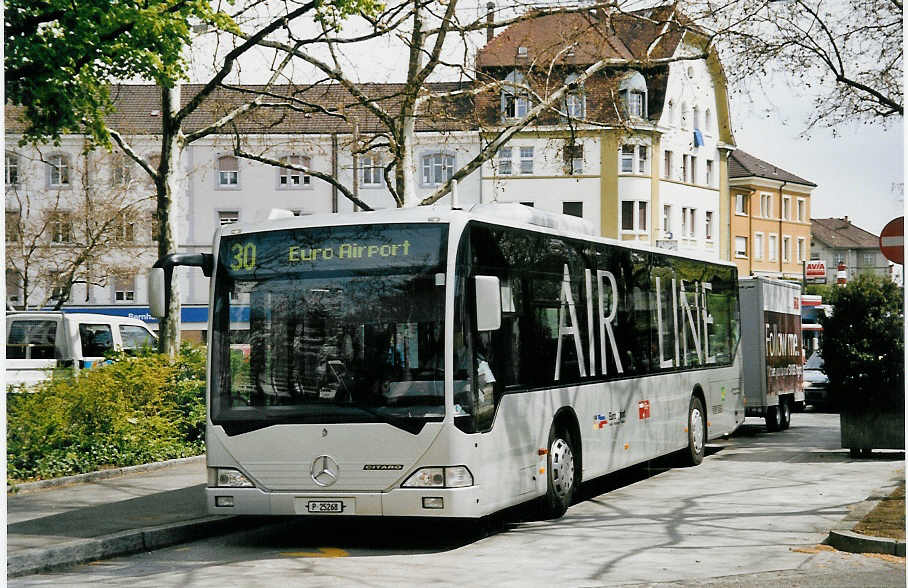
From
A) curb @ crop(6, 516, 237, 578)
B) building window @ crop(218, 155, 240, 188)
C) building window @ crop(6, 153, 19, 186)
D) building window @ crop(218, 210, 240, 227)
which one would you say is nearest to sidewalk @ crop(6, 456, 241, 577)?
curb @ crop(6, 516, 237, 578)

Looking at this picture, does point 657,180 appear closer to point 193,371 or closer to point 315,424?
point 193,371

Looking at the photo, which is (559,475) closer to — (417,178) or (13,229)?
(13,229)

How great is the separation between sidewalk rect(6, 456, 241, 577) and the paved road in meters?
0.19

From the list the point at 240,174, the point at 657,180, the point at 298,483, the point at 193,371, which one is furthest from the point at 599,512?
the point at 657,180

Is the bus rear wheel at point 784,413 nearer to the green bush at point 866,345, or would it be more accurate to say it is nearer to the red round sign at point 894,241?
the green bush at point 866,345

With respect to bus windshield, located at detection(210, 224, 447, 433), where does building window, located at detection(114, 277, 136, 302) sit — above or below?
above

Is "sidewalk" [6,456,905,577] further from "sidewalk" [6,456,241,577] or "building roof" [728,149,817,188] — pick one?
"building roof" [728,149,817,188]

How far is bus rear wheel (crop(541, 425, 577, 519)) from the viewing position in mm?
12414

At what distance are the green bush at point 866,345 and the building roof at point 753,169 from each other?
62.8m

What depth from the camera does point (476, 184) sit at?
2562 inches

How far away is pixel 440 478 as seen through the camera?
10.5 meters

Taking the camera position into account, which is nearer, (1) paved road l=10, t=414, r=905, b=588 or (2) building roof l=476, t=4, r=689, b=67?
(1) paved road l=10, t=414, r=905, b=588

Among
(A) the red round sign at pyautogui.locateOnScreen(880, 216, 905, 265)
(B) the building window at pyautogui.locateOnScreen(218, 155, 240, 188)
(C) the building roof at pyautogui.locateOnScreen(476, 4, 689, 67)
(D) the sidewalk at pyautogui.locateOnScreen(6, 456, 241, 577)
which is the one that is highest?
(B) the building window at pyautogui.locateOnScreen(218, 155, 240, 188)

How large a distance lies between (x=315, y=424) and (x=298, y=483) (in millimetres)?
529
